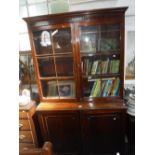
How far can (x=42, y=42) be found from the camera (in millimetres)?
1705

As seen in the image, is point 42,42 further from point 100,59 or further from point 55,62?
point 100,59

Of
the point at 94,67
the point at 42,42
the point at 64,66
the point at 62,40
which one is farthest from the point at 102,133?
the point at 42,42

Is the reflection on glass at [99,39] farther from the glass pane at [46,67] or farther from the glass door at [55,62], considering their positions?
the glass pane at [46,67]

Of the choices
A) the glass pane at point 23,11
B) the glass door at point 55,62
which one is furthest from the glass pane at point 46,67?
the glass pane at point 23,11

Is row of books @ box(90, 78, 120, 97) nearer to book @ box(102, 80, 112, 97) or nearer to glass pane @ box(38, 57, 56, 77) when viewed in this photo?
book @ box(102, 80, 112, 97)

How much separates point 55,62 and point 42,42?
307 millimetres

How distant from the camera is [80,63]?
63.0 inches

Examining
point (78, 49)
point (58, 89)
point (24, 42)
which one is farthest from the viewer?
point (24, 42)

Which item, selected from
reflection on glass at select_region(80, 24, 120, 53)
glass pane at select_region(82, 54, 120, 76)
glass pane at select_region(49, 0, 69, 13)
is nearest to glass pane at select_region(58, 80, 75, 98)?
glass pane at select_region(82, 54, 120, 76)

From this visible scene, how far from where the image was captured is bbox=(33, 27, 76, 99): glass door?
1.65 meters

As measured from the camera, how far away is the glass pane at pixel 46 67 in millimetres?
1757
